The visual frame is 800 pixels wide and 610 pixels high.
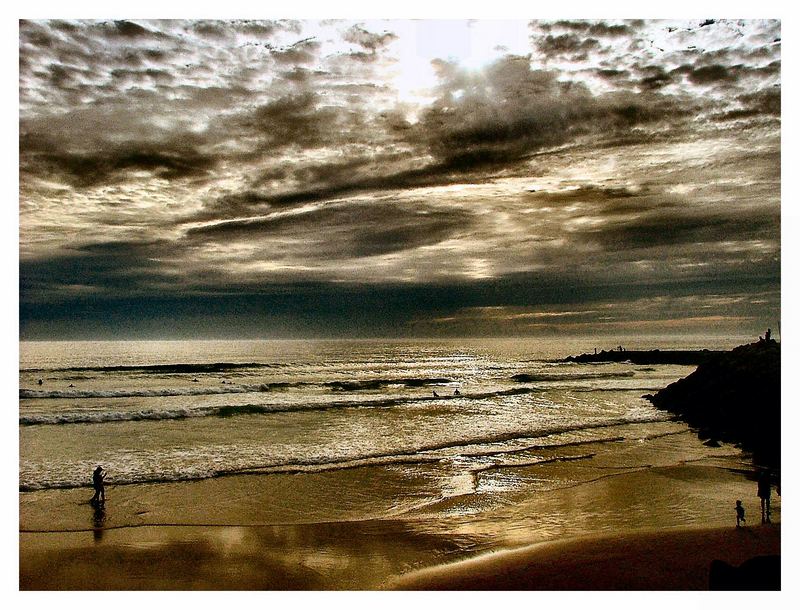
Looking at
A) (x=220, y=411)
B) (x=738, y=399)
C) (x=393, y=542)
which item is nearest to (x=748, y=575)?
(x=393, y=542)

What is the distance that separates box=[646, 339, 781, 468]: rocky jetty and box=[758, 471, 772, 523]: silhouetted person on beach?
0.98 ft

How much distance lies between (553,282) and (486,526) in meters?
2.81

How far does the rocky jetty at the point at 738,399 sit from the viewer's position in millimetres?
5133

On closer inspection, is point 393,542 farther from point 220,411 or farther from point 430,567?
point 220,411

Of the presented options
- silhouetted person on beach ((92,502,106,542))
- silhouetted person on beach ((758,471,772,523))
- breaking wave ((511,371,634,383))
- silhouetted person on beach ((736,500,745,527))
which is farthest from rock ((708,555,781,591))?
breaking wave ((511,371,634,383))

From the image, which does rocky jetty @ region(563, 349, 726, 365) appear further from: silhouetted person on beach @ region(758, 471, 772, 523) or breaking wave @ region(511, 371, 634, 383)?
silhouetted person on beach @ region(758, 471, 772, 523)

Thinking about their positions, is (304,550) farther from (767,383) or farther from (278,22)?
(767,383)

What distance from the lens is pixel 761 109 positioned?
4.76 metres

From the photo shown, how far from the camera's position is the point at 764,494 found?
15.3ft

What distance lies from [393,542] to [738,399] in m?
6.21

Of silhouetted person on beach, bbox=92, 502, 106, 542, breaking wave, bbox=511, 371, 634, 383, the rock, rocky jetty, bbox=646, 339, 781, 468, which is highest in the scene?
rocky jetty, bbox=646, 339, 781, 468

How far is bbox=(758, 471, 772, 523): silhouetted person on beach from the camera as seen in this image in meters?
4.57

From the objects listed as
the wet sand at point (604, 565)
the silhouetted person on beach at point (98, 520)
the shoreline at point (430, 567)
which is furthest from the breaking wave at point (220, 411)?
the wet sand at point (604, 565)
